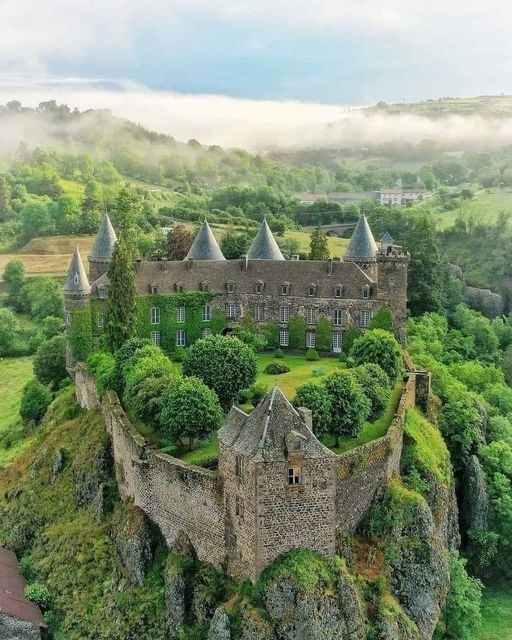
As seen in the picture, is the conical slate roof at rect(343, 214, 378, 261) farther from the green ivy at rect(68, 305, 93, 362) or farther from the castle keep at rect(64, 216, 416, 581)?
the green ivy at rect(68, 305, 93, 362)

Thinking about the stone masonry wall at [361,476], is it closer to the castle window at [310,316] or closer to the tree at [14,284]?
the castle window at [310,316]

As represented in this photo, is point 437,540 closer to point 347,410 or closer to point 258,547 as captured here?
point 347,410

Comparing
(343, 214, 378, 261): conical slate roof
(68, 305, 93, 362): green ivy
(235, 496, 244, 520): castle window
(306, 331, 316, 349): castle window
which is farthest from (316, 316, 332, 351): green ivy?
(235, 496, 244, 520): castle window

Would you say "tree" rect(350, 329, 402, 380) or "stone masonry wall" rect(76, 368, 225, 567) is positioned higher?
"tree" rect(350, 329, 402, 380)

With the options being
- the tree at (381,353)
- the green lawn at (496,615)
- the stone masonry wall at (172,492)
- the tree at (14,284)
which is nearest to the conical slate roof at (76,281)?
the stone masonry wall at (172,492)

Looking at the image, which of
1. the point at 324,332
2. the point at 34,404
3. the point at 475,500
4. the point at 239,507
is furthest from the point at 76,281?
the point at 475,500

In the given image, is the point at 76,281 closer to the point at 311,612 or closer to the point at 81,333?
the point at 81,333
